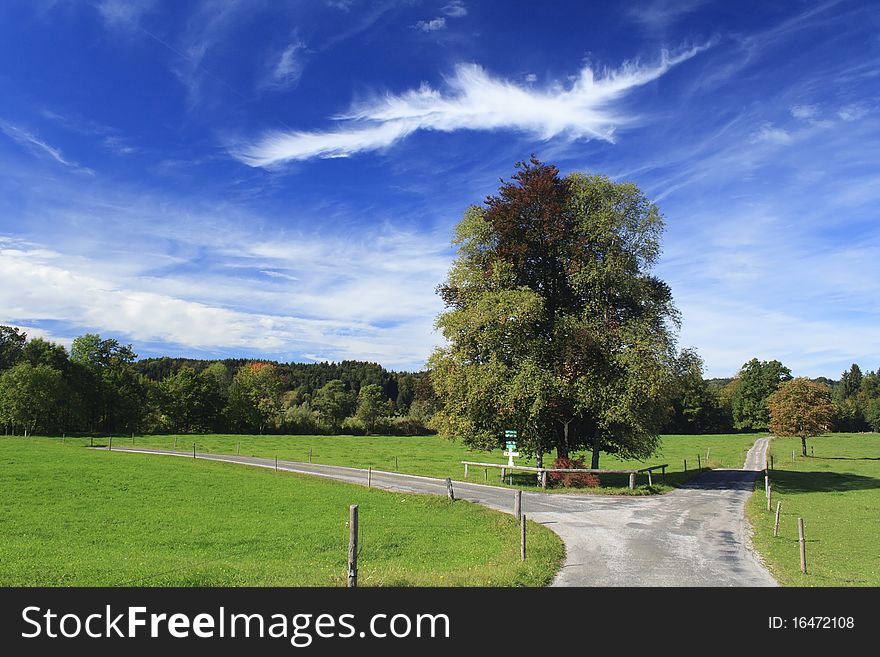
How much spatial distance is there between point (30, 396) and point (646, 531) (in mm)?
90232

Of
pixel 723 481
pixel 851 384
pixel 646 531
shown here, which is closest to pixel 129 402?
pixel 723 481

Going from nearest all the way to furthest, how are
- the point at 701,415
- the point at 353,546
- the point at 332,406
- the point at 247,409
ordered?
1. the point at 353,546
2. the point at 247,409
3. the point at 332,406
4. the point at 701,415

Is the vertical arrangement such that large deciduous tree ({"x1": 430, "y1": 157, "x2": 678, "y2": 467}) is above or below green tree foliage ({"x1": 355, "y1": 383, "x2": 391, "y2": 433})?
above

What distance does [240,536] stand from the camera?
19406 millimetres

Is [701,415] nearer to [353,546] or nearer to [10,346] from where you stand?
[353,546]

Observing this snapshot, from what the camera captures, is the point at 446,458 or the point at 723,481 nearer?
the point at 723,481

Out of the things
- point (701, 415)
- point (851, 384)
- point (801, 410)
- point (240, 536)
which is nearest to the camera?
point (240, 536)

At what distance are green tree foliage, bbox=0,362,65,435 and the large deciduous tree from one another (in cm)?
7436

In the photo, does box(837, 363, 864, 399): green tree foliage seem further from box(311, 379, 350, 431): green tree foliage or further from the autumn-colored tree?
box(311, 379, 350, 431): green tree foliage

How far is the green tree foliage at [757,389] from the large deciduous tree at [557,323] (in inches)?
3400

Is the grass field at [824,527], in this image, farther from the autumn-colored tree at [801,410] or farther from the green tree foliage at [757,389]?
the green tree foliage at [757,389]

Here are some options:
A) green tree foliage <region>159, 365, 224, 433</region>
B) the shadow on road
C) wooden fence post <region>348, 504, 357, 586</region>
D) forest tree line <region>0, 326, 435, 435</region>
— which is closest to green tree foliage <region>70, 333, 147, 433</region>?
forest tree line <region>0, 326, 435, 435</region>

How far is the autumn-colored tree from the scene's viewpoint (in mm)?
61625
